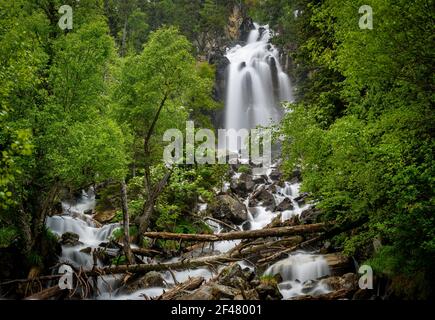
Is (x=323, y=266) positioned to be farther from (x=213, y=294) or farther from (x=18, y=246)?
(x=18, y=246)

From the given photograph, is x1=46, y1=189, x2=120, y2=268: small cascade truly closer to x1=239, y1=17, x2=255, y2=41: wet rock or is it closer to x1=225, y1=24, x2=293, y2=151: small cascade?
x1=225, y1=24, x2=293, y2=151: small cascade

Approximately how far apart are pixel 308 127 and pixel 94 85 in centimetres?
828

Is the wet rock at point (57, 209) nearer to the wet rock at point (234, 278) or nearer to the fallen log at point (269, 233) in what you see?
the fallen log at point (269, 233)

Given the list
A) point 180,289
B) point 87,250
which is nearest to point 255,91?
point 87,250

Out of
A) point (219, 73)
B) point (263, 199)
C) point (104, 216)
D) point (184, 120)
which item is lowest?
point (104, 216)

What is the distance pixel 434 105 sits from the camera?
8766 millimetres

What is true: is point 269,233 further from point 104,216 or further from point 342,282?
point 104,216

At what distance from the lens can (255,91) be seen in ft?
166

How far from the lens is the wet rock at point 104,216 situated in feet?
70.6

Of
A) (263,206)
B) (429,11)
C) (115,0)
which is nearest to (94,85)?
(429,11)

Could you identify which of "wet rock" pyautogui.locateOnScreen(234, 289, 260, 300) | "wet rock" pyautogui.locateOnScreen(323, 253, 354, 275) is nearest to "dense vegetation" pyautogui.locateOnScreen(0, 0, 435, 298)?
"wet rock" pyautogui.locateOnScreen(323, 253, 354, 275)

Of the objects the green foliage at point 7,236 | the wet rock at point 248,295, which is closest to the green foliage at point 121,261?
the green foliage at point 7,236

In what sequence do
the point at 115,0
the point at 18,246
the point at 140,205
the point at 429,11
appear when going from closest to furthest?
the point at 429,11, the point at 18,246, the point at 140,205, the point at 115,0

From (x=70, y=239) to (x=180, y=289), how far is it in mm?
8640
